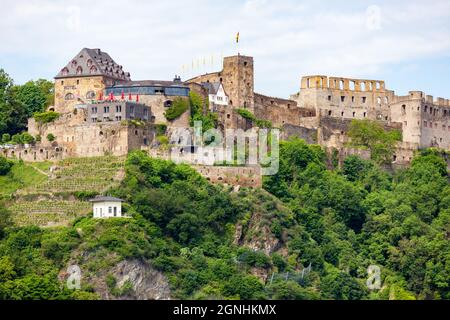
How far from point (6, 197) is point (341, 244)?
1782cm

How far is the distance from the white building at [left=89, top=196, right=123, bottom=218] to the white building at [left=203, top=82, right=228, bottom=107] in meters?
14.7

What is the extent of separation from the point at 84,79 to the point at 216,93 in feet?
25.0

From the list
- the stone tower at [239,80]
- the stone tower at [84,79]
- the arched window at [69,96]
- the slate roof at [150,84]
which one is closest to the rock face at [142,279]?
the slate roof at [150,84]

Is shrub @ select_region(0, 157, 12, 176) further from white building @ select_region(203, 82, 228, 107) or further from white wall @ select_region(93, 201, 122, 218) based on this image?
white building @ select_region(203, 82, 228, 107)

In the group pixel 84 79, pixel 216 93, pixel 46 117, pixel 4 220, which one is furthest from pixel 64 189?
pixel 216 93

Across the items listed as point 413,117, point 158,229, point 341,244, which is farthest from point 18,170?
point 413,117

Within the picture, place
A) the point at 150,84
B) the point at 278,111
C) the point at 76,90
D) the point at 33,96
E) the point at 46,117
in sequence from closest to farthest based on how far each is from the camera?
the point at 46,117 < the point at 150,84 < the point at 76,90 < the point at 33,96 < the point at 278,111

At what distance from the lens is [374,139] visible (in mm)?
106750

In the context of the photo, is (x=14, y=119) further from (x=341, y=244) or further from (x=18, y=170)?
(x=341, y=244)

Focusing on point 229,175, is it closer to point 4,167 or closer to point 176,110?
point 176,110

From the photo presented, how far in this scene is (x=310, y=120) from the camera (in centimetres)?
10700

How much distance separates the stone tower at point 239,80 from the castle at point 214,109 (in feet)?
0.19

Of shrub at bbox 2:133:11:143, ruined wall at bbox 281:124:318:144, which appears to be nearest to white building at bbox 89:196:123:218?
shrub at bbox 2:133:11:143

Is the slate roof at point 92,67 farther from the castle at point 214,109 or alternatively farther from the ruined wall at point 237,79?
the ruined wall at point 237,79
